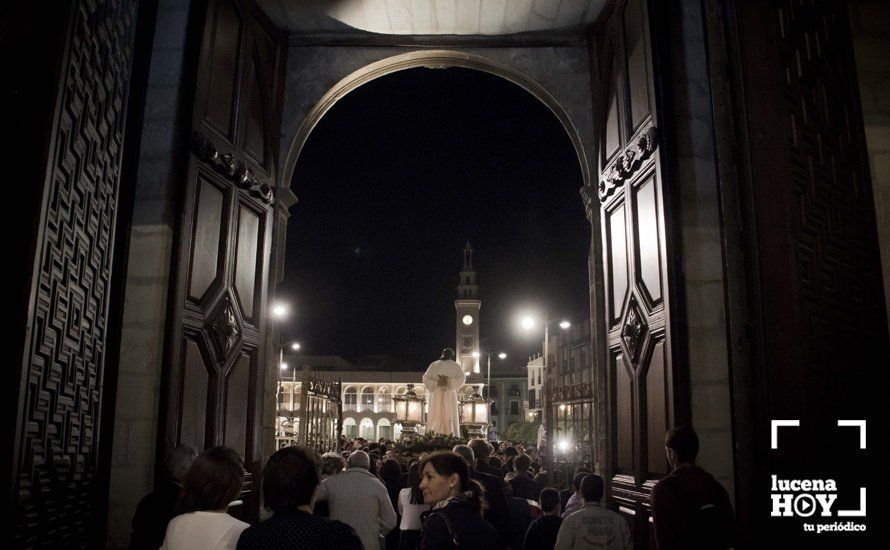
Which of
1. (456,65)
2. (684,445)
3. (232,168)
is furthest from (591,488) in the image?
(456,65)

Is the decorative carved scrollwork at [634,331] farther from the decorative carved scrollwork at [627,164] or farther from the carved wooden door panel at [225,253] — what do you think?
the carved wooden door panel at [225,253]

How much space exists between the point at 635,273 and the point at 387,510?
278 cm

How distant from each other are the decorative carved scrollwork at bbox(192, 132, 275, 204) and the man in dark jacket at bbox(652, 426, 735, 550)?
428 cm

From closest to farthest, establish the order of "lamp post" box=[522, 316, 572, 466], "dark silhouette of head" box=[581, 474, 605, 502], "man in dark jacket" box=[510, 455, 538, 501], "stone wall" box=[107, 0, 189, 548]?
1. "dark silhouette of head" box=[581, 474, 605, 502]
2. "stone wall" box=[107, 0, 189, 548]
3. "man in dark jacket" box=[510, 455, 538, 501]
4. "lamp post" box=[522, 316, 572, 466]

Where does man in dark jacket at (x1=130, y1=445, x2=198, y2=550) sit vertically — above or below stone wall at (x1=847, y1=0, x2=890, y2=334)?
below

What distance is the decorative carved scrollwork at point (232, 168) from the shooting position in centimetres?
592

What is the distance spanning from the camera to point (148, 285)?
5.65 metres

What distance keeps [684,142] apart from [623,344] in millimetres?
1777

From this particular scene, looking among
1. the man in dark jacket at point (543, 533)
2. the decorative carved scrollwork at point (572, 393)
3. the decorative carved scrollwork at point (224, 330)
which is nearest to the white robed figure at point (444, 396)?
the decorative carved scrollwork at point (572, 393)

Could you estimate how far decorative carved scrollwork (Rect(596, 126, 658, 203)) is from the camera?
19.2 ft

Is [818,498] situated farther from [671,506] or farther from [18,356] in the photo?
[18,356]

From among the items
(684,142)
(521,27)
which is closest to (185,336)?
(684,142)

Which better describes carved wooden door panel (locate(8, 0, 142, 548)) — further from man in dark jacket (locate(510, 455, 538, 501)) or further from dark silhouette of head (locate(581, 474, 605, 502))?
man in dark jacket (locate(510, 455, 538, 501))

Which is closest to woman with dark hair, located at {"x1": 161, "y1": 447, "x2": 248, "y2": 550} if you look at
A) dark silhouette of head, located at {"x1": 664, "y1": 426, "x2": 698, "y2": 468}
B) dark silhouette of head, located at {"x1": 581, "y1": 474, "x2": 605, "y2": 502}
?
dark silhouette of head, located at {"x1": 664, "y1": 426, "x2": 698, "y2": 468}
